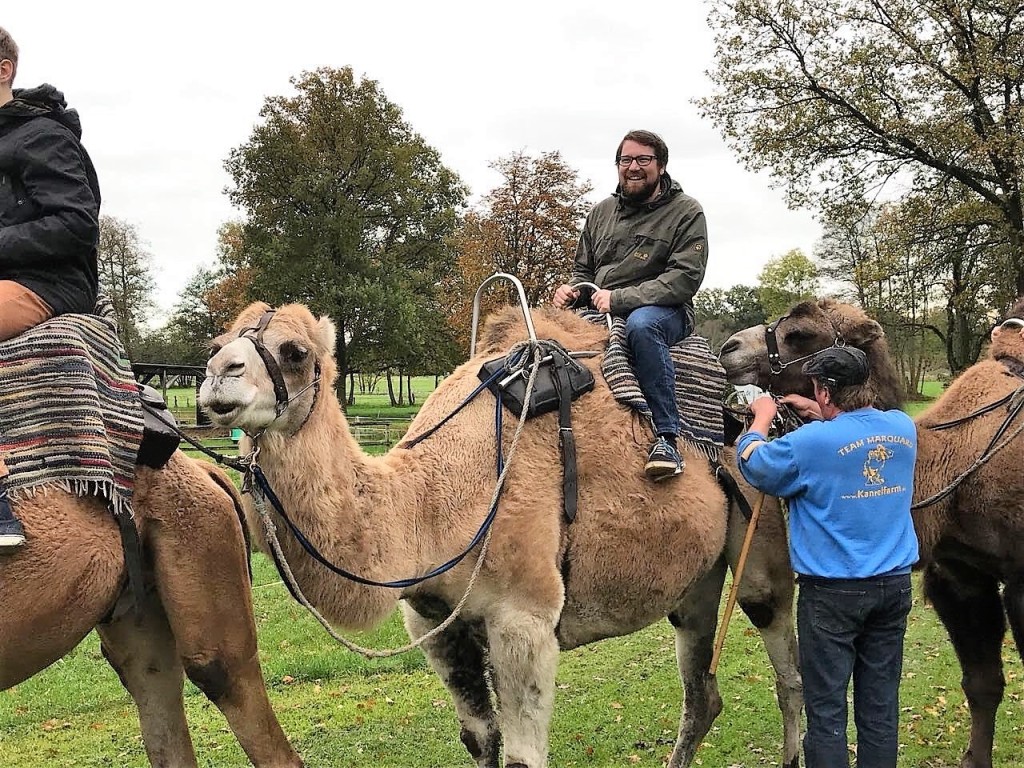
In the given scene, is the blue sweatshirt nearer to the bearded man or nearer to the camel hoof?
the bearded man

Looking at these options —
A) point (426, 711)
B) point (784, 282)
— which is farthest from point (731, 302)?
point (426, 711)

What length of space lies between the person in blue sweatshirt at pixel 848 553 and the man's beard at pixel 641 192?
5.33 ft

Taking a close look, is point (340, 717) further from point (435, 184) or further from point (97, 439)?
point (435, 184)

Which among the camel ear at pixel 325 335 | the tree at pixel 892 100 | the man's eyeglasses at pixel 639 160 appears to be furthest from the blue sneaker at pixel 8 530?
the tree at pixel 892 100

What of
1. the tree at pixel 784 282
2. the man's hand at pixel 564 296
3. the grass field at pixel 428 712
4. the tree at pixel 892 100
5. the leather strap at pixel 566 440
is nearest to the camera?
the leather strap at pixel 566 440

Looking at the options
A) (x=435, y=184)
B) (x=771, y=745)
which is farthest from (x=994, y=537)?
(x=435, y=184)

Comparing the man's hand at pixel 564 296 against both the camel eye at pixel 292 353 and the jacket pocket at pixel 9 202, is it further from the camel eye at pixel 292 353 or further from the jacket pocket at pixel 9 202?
the jacket pocket at pixel 9 202

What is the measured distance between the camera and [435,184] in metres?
36.8

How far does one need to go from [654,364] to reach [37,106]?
3.06 meters

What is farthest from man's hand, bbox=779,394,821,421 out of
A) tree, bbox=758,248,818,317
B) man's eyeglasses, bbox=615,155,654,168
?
tree, bbox=758,248,818,317

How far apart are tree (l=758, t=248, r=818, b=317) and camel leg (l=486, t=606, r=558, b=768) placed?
5791 cm

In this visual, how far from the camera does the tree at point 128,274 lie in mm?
42781

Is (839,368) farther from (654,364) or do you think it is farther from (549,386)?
(549,386)

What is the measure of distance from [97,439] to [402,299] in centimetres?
2889
